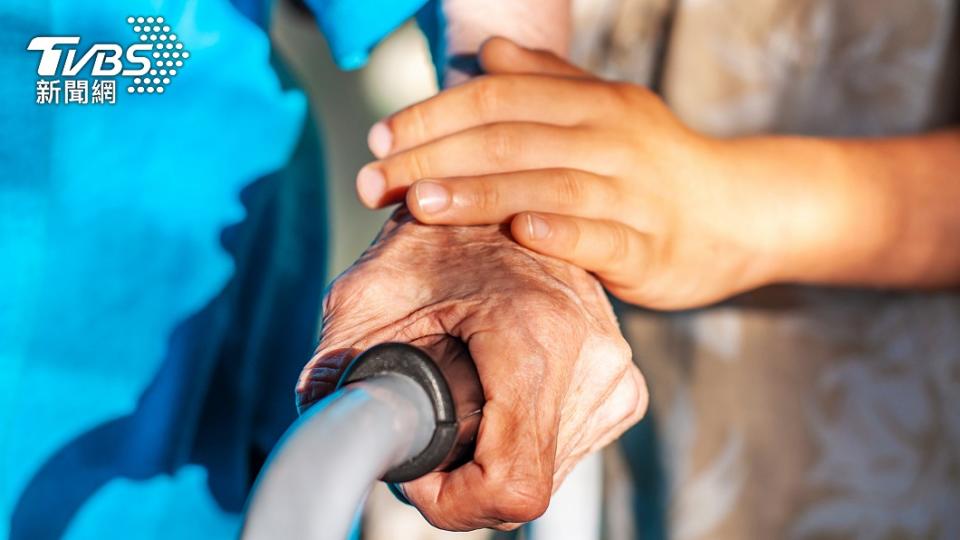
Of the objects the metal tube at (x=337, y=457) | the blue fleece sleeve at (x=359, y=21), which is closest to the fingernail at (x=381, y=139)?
the blue fleece sleeve at (x=359, y=21)

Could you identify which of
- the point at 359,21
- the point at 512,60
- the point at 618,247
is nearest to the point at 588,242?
the point at 618,247

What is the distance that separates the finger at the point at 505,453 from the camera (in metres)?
0.33

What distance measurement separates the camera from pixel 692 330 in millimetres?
792

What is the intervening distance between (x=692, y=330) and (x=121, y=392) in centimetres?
49

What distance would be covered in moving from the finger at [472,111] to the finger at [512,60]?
23mm

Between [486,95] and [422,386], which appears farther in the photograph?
[486,95]

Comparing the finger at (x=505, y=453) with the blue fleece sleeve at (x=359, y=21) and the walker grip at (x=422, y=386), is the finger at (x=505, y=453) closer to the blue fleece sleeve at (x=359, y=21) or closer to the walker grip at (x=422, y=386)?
the walker grip at (x=422, y=386)

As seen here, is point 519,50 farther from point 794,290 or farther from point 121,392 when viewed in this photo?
point 794,290

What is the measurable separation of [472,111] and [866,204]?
291 mm

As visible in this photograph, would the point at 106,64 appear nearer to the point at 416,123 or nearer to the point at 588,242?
the point at 416,123

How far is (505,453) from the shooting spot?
332 millimetres

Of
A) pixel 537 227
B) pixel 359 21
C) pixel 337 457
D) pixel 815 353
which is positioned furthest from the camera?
pixel 815 353

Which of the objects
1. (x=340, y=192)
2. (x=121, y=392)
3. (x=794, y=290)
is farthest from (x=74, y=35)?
(x=794, y=290)

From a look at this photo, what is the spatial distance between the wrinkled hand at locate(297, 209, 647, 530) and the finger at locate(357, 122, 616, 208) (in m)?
0.02
